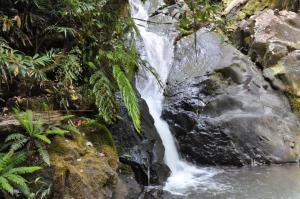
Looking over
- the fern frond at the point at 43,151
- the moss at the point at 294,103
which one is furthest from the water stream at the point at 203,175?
the fern frond at the point at 43,151

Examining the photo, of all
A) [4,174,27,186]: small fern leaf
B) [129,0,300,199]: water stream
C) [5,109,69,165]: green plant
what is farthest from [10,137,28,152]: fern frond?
[129,0,300,199]: water stream

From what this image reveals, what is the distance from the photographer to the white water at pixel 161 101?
6.66 meters

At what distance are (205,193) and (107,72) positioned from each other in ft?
8.33

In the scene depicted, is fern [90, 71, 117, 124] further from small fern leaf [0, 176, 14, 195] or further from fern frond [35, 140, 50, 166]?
small fern leaf [0, 176, 14, 195]

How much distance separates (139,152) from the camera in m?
6.29

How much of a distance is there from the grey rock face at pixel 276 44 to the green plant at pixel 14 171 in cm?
677

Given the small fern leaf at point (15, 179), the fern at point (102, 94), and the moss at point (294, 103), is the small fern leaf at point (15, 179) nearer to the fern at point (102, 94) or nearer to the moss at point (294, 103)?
the fern at point (102, 94)

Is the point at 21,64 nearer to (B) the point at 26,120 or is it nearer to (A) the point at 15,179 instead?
(B) the point at 26,120

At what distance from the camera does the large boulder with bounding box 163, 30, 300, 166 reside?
7703 mm

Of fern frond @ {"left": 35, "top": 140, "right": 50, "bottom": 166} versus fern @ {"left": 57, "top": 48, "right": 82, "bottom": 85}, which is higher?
fern @ {"left": 57, "top": 48, "right": 82, "bottom": 85}

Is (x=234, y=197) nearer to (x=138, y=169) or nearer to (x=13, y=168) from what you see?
(x=138, y=169)

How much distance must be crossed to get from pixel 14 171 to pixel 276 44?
7.68 meters

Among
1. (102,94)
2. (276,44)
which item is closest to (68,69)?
(102,94)

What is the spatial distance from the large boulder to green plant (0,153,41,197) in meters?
4.13
